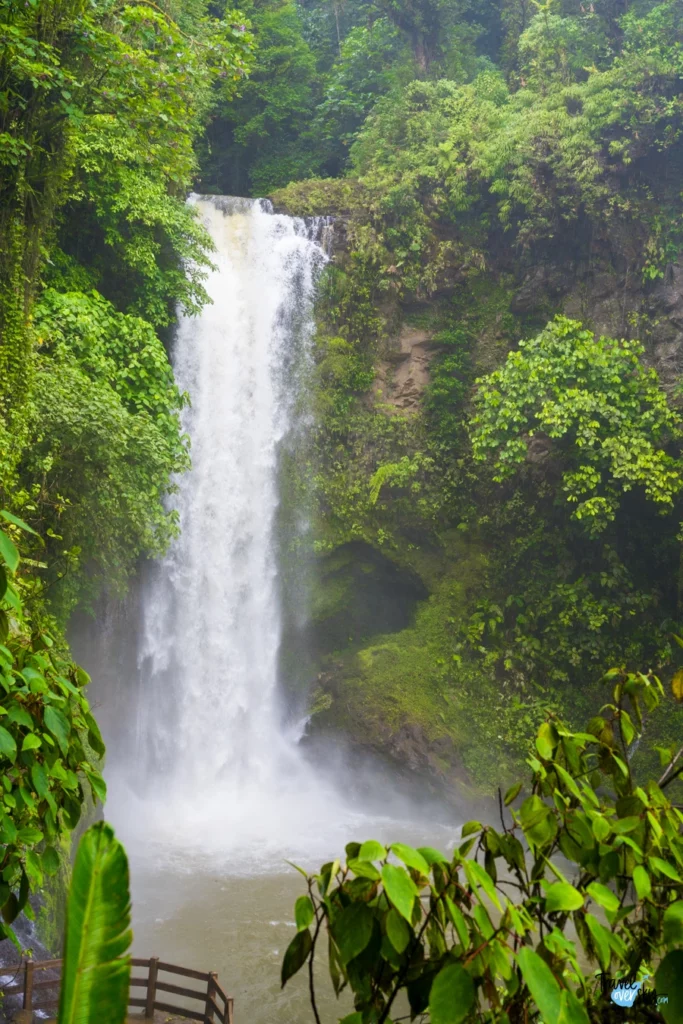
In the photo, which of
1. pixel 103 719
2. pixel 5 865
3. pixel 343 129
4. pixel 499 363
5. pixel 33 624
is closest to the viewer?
pixel 5 865

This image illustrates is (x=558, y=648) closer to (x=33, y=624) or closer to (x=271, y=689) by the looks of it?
(x=271, y=689)

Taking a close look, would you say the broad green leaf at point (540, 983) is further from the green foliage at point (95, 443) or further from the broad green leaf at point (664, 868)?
the green foliage at point (95, 443)

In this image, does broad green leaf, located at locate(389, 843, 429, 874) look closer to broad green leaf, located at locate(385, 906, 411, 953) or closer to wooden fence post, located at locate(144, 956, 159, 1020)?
broad green leaf, located at locate(385, 906, 411, 953)

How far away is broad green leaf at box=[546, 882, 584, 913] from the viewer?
4.32ft

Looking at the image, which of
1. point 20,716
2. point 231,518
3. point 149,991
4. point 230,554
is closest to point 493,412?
point 231,518

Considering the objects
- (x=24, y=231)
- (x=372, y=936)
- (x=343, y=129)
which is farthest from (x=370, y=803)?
(x=343, y=129)

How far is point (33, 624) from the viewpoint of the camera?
775 cm

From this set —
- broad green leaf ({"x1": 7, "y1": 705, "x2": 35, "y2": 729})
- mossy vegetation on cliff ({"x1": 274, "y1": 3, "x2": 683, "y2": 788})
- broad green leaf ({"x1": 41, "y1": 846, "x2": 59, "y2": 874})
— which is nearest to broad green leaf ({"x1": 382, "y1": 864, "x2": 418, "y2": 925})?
broad green leaf ({"x1": 7, "y1": 705, "x2": 35, "y2": 729})

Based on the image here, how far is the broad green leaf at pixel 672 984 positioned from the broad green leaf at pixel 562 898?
0.16 meters

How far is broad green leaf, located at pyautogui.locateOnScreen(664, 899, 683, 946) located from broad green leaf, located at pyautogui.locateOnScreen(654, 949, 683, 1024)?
0.03m

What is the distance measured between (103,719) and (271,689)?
8.61 ft

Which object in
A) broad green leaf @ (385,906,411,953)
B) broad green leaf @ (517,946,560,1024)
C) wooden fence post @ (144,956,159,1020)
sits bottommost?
wooden fence post @ (144,956,159,1020)

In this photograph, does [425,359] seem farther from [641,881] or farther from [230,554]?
[641,881]

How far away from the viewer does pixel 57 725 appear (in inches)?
90.7
